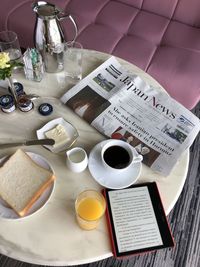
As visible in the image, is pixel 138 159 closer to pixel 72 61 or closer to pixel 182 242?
pixel 72 61

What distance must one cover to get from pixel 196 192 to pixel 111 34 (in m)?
0.97

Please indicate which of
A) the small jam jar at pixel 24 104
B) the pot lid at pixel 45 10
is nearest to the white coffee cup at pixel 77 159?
the small jam jar at pixel 24 104

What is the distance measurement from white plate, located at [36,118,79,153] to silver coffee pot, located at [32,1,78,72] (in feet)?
0.87

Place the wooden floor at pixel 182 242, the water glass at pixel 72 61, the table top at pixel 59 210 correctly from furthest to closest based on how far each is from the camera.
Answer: the wooden floor at pixel 182 242, the water glass at pixel 72 61, the table top at pixel 59 210

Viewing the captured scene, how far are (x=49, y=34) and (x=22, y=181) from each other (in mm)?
550

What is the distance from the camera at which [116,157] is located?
34.4 inches

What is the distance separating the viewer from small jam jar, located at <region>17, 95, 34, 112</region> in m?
1.00

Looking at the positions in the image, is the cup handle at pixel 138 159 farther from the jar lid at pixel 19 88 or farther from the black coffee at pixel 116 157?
the jar lid at pixel 19 88

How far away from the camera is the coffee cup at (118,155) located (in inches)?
33.5

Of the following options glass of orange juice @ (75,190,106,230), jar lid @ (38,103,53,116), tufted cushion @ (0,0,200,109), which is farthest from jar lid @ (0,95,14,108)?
tufted cushion @ (0,0,200,109)

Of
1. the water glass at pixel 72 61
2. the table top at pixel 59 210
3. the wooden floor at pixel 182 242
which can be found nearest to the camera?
the table top at pixel 59 210

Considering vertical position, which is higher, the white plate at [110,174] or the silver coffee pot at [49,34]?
the silver coffee pot at [49,34]

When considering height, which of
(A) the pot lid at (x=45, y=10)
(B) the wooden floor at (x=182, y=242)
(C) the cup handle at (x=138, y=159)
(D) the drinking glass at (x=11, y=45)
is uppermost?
(A) the pot lid at (x=45, y=10)

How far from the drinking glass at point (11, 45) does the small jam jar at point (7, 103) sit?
0.77 feet
